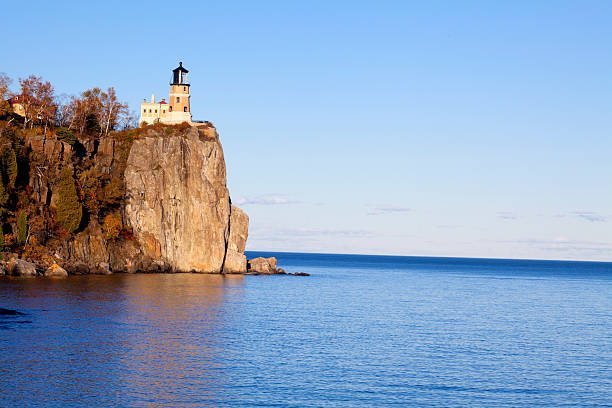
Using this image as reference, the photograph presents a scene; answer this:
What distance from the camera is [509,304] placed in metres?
91.1

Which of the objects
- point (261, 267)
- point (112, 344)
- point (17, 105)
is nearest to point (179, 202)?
point (261, 267)

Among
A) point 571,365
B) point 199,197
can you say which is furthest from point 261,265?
point 571,365

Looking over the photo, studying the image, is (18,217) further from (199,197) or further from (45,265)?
(199,197)

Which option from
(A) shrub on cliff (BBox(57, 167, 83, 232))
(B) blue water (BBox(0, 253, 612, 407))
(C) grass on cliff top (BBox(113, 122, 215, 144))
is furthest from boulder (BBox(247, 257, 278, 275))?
(B) blue water (BBox(0, 253, 612, 407))

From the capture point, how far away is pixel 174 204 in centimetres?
12362

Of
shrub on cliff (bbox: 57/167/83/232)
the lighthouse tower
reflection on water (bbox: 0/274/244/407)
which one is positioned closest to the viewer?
reflection on water (bbox: 0/274/244/407)

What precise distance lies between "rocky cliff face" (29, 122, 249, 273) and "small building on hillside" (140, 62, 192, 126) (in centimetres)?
962

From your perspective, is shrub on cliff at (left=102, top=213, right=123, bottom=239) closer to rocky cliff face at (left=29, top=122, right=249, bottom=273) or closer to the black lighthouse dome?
rocky cliff face at (left=29, top=122, right=249, bottom=273)

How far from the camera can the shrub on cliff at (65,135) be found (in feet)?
377

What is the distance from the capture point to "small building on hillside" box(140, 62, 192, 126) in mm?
137875

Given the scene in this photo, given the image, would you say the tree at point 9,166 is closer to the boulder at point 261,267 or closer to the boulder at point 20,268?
the boulder at point 20,268

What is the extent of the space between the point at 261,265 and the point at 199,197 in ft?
78.4

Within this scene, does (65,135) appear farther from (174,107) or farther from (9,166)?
(174,107)

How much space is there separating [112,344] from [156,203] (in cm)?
7780
